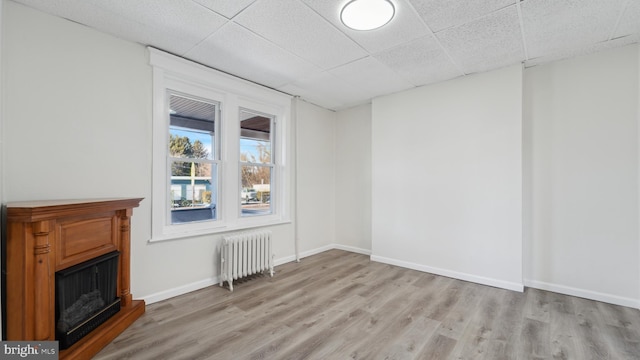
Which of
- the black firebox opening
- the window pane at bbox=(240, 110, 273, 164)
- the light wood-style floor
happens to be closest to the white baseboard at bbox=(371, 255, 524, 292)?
the light wood-style floor

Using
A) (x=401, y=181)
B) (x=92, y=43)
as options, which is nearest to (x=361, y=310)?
(x=401, y=181)

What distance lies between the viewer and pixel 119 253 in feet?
8.06

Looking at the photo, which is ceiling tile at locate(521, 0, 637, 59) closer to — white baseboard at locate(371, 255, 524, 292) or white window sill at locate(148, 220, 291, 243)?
white baseboard at locate(371, 255, 524, 292)

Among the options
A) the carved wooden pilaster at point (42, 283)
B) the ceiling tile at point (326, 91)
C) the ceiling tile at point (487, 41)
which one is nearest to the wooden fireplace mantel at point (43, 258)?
the carved wooden pilaster at point (42, 283)

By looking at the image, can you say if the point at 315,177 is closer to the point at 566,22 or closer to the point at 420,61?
the point at 420,61

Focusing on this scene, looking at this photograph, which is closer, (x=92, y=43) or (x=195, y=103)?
(x=92, y=43)

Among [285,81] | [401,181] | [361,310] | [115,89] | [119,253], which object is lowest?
[361,310]

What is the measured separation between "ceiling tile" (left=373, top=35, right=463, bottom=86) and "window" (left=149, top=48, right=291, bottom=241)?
186 cm

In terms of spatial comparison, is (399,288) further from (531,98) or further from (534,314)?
(531,98)

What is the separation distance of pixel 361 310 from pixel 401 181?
2.18 metres

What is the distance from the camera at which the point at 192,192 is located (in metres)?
3.41

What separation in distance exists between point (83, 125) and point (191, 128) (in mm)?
1095

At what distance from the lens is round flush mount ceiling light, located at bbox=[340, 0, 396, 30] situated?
220 cm

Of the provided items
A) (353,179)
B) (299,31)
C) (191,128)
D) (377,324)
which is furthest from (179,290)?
(353,179)
